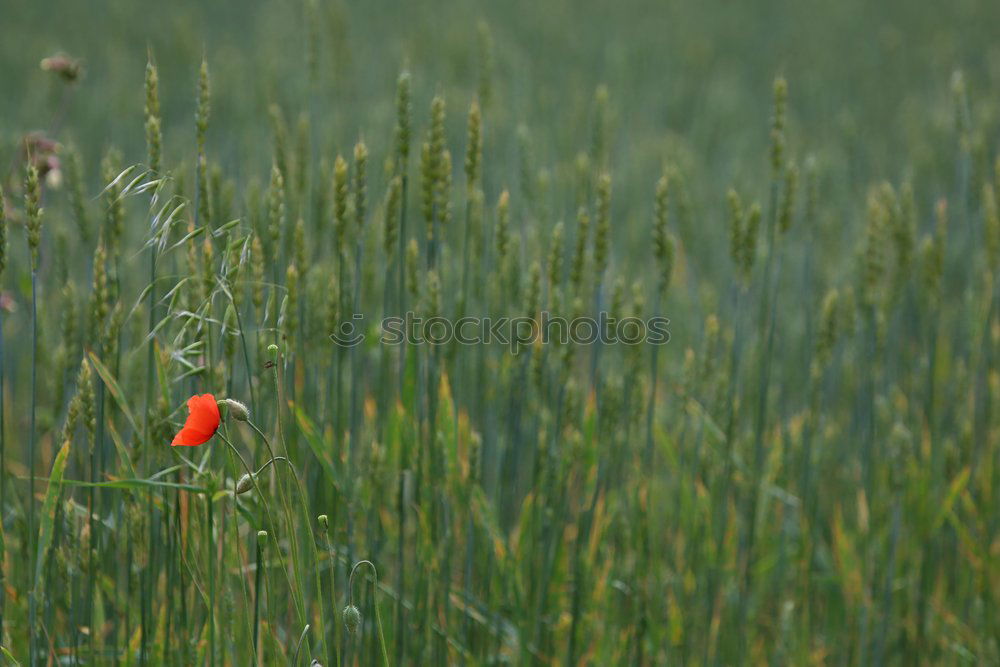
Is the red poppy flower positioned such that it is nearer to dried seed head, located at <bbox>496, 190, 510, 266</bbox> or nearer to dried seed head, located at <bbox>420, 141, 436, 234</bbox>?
dried seed head, located at <bbox>420, 141, 436, 234</bbox>

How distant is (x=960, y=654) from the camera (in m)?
1.88

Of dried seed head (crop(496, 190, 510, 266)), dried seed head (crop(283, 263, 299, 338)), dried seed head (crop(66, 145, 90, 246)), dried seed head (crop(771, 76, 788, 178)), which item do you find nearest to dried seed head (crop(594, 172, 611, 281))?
dried seed head (crop(496, 190, 510, 266))

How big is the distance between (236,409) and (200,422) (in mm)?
38

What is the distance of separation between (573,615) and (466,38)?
367 centimetres

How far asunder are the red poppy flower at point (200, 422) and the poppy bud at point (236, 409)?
13mm

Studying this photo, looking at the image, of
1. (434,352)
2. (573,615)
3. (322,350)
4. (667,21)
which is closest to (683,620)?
(573,615)

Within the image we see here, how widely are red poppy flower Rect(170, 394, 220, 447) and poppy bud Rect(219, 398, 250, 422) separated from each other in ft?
0.04

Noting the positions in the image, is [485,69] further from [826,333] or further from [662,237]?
[826,333]

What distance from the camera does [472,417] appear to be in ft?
6.73

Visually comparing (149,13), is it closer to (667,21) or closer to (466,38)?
(466,38)

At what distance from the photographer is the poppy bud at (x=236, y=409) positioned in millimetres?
1007

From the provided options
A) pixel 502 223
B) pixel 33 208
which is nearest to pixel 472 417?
pixel 502 223

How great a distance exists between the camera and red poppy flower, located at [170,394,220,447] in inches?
39.5

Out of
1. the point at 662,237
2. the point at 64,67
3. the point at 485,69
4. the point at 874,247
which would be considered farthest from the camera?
the point at 485,69
